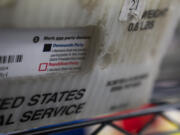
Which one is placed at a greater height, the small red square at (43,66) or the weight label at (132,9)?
the weight label at (132,9)

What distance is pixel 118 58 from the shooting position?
827 mm

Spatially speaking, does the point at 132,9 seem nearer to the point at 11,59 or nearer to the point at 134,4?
the point at 134,4

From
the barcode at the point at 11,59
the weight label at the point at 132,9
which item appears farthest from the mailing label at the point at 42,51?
the weight label at the point at 132,9

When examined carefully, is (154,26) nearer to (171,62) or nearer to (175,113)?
(175,113)

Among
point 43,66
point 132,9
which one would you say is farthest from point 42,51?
point 132,9

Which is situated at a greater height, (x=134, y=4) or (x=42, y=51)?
(x=134, y=4)

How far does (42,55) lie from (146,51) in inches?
14.8

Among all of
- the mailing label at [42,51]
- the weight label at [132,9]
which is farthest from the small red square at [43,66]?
the weight label at [132,9]

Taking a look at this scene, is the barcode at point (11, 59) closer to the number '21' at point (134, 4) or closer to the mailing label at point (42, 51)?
the mailing label at point (42, 51)

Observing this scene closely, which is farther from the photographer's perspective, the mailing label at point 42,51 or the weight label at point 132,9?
the weight label at point 132,9

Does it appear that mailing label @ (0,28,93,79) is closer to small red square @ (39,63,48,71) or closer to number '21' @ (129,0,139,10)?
small red square @ (39,63,48,71)

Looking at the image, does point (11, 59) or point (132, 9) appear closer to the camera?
point (11, 59)

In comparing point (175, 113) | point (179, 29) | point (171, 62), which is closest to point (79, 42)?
point (175, 113)

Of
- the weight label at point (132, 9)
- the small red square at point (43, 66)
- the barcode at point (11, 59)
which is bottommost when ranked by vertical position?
the small red square at point (43, 66)
